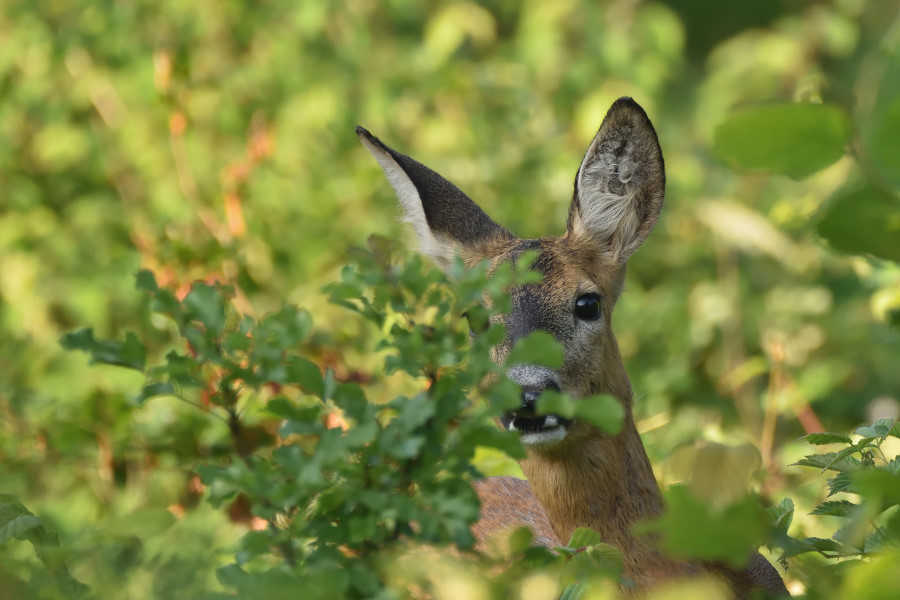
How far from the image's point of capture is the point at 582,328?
2914mm

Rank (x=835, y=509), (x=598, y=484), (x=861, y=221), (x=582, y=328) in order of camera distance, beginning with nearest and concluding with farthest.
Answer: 1. (x=861, y=221)
2. (x=835, y=509)
3. (x=598, y=484)
4. (x=582, y=328)

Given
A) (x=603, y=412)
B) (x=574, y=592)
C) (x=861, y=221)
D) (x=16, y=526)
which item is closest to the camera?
(x=861, y=221)

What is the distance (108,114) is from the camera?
269 inches

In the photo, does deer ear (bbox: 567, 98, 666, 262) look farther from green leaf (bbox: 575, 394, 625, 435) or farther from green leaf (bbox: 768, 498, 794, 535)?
green leaf (bbox: 575, 394, 625, 435)

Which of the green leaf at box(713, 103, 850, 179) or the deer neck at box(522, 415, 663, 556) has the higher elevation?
the green leaf at box(713, 103, 850, 179)

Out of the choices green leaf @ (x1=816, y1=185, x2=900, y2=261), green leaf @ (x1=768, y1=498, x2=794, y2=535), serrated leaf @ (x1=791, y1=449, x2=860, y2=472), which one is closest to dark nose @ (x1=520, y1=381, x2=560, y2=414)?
green leaf @ (x1=768, y1=498, x2=794, y2=535)

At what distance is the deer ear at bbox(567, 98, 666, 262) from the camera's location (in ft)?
10.5

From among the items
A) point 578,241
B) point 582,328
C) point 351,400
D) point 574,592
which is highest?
point 578,241

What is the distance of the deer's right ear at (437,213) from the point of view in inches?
126

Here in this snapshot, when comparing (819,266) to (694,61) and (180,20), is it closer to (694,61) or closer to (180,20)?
(180,20)

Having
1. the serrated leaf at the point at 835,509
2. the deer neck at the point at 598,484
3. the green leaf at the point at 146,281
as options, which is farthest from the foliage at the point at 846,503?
the green leaf at the point at 146,281

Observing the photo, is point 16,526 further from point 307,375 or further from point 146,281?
point 307,375

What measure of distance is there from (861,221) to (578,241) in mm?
2234

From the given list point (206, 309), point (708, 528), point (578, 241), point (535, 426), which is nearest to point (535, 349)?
point (708, 528)
